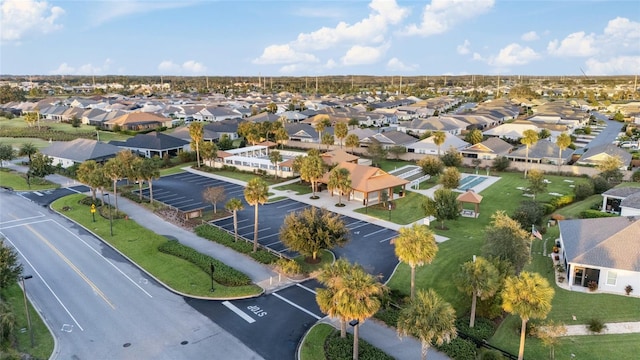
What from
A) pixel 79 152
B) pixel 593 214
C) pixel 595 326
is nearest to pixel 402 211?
pixel 593 214

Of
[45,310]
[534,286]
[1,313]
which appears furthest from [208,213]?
[534,286]

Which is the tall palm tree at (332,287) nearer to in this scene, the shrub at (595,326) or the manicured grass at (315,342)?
the manicured grass at (315,342)

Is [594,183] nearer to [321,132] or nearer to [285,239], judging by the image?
[285,239]

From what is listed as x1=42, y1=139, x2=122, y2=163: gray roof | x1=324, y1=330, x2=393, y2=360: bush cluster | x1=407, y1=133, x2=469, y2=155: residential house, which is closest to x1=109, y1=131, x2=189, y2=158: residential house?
x1=42, y1=139, x2=122, y2=163: gray roof

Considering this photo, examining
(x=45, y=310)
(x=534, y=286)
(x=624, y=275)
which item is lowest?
(x=45, y=310)

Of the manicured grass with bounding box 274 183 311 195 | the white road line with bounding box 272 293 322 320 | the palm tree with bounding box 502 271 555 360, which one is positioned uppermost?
the palm tree with bounding box 502 271 555 360

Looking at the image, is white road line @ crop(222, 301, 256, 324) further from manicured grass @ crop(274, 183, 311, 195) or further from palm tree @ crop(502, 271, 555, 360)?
manicured grass @ crop(274, 183, 311, 195)
